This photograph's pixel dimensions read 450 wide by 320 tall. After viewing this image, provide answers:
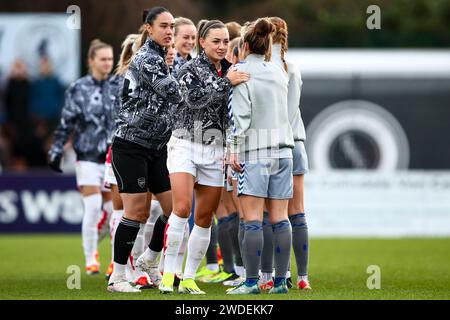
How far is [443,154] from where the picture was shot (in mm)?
22234

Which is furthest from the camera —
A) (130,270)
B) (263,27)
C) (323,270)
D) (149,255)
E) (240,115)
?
(323,270)

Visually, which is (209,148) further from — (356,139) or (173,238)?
(356,139)

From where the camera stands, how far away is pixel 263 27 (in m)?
9.23

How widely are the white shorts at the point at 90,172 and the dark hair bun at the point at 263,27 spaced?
3.95 meters

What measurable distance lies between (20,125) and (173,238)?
1428 centimetres

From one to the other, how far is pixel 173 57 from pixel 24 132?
506 inches

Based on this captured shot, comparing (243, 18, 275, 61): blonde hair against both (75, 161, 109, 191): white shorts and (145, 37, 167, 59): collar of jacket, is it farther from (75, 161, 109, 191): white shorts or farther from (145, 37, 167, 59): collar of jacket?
(75, 161, 109, 191): white shorts

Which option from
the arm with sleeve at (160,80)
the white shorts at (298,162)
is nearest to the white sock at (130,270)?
the white shorts at (298,162)

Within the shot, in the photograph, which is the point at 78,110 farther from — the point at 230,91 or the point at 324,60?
the point at 324,60

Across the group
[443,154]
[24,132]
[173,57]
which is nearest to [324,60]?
[443,154]

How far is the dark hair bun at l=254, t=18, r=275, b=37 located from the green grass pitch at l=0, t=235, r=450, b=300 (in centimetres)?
221

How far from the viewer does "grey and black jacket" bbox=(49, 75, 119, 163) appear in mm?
12477

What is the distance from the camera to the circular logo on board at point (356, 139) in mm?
22188

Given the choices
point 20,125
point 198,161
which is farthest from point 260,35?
point 20,125
